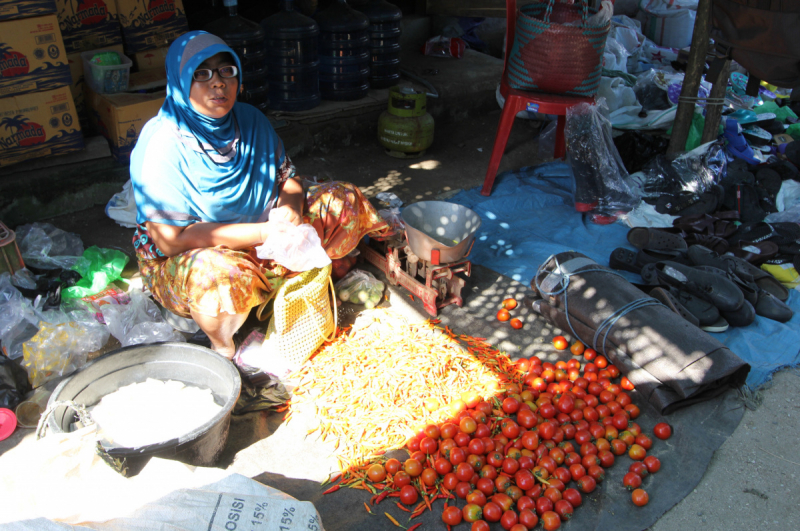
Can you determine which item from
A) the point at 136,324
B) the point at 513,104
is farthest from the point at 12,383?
the point at 513,104

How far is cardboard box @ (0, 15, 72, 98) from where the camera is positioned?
3.54 metres

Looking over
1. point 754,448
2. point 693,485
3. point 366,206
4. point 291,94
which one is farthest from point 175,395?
point 291,94

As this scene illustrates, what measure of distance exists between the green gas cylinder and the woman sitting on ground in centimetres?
235

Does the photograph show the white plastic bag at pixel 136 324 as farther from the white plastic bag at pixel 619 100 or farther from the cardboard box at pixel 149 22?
the white plastic bag at pixel 619 100

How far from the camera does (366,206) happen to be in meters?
3.28

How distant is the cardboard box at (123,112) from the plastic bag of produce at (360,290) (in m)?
1.95

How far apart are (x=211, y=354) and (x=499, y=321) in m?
1.70

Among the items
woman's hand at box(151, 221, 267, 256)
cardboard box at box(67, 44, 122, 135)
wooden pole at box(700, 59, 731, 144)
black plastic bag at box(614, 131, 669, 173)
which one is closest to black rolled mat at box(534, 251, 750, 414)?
woman's hand at box(151, 221, 267, 256)

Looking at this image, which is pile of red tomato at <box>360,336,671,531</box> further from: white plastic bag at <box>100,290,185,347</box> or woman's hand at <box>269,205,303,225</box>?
white plastic bag at <box>100,290,185,347</box>

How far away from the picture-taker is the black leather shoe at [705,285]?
3.17 meters

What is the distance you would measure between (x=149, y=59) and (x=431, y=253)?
3.00 m

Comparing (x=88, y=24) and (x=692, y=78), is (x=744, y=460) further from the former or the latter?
(x=88, y=24)

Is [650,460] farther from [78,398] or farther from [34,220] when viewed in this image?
[34,220]

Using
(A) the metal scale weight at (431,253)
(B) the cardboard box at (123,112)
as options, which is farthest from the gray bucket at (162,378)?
(B) the cardboard box at (123,112)
